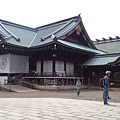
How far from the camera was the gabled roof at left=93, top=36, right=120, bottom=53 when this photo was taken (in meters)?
34.8

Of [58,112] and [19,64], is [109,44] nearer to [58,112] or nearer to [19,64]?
[19,64]

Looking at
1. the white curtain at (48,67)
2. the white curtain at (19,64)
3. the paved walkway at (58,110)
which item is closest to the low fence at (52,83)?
the white curtain at (48,67)

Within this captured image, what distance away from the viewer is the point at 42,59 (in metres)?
23.8

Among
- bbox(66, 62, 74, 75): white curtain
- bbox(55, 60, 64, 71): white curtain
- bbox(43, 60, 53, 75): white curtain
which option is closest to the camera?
bbox(43, 60, 53, 75): white curtain

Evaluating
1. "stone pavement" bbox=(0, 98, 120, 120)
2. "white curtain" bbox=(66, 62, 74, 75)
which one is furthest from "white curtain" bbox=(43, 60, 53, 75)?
"stone pavement" bbox=(0, 98, 120, 120)

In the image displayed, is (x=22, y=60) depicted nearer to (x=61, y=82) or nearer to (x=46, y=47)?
(x=46, y=47)

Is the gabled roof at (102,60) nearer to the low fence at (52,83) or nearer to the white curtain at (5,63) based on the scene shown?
the low fence at (52,83)

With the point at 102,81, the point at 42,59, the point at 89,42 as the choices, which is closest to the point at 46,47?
the point at 42,59

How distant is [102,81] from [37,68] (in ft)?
50.2

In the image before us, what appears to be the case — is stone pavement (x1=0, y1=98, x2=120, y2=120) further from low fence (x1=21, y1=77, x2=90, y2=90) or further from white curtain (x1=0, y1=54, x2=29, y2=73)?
white curtain (x1=0, y1=54, x2=29, y2=73)

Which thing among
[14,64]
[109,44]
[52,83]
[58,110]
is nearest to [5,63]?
[14,64]

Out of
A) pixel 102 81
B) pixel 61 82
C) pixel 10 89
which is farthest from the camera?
pixel 61 82

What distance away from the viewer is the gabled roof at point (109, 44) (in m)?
34.8

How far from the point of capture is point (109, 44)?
36.9m
